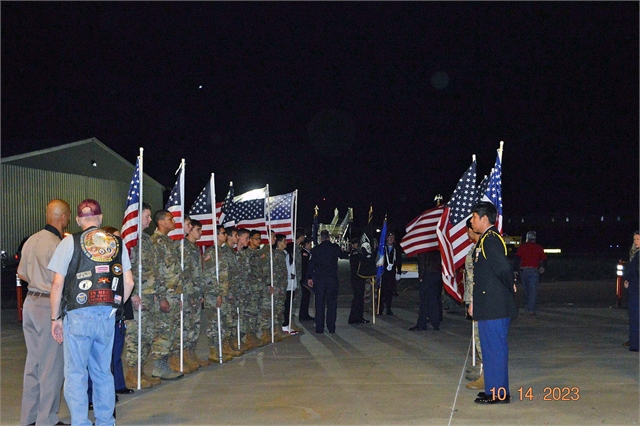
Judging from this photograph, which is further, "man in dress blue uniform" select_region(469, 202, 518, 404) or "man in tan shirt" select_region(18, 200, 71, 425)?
"man in dress blue uniform" select_region(469, 202, 518, 404)

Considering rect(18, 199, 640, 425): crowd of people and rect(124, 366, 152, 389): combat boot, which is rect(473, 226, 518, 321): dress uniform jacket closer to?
rect(18, 199, 640, 425): crowd of people

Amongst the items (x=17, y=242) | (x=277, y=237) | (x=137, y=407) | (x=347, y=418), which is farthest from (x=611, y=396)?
(x=17, y=242)

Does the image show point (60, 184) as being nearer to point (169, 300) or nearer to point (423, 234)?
point (423, 234)

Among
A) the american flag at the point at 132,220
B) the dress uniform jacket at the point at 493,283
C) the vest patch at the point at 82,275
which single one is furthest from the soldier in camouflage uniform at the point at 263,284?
the vest patch at the point at 82,275

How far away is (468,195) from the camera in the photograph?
10.7m

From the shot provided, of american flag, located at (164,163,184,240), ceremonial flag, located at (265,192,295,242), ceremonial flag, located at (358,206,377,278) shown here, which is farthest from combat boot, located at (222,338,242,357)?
ceremonial flag, located at (358,206,377,278)

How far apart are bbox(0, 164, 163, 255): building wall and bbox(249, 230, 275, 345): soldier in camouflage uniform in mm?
24635

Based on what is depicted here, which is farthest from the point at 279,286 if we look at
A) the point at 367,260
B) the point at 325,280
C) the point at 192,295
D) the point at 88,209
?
the point at 88,209

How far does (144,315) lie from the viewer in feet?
29.8

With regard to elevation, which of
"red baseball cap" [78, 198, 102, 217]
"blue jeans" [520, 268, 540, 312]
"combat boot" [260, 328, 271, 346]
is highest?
"red baseball cap" [78, 198, 102, 217]

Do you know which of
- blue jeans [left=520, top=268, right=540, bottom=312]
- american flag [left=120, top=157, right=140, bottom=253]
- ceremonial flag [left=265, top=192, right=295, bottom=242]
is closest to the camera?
american flag [left=120, top=157, right=140, bottom=253]

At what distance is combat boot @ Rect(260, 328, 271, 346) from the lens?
12708 mm

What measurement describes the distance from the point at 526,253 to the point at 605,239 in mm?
71198

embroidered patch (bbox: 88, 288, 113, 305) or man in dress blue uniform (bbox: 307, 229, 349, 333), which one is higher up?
embroidered patch (bbox: 88, 288, 113, 305)
